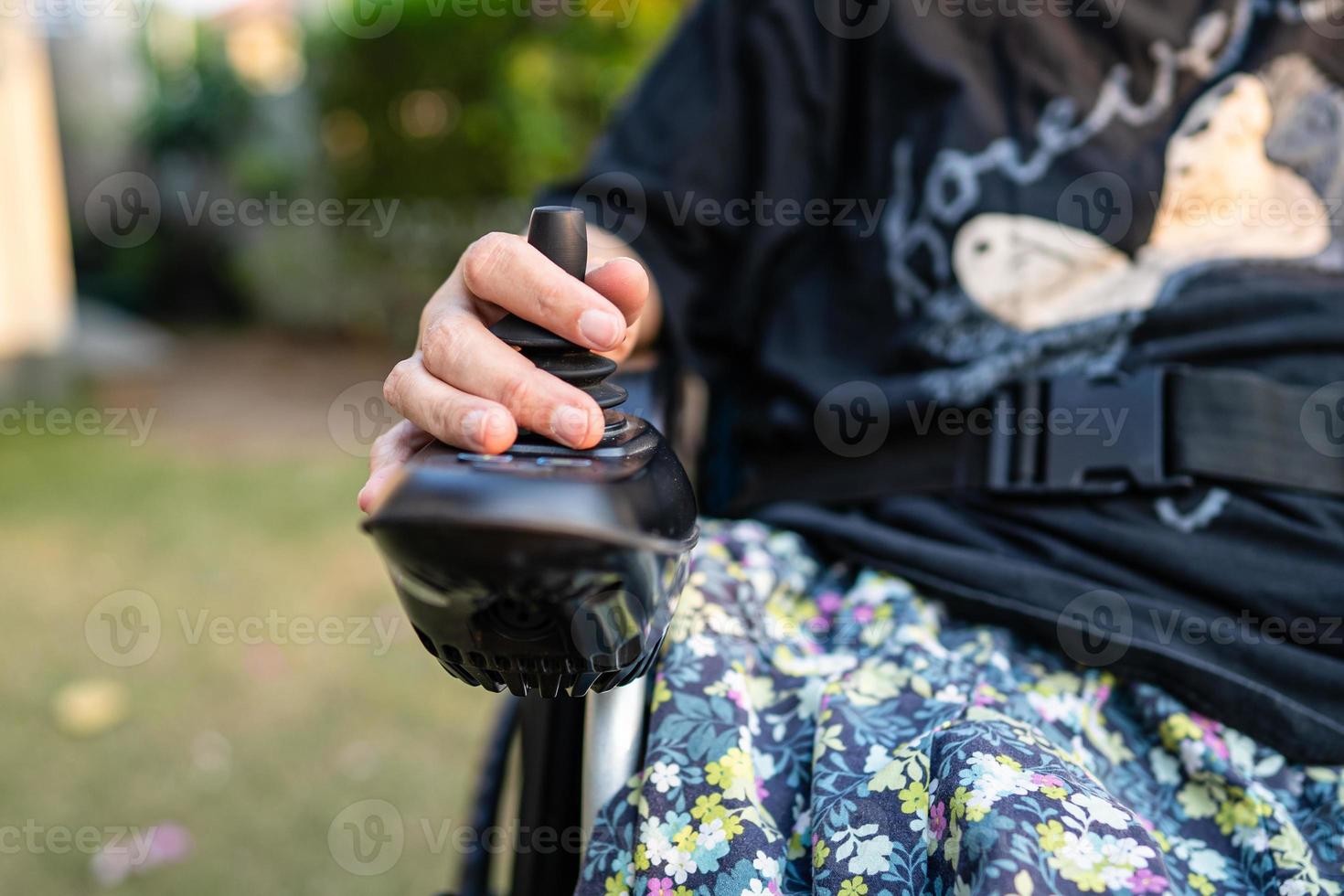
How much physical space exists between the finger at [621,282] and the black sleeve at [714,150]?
13.5 inches

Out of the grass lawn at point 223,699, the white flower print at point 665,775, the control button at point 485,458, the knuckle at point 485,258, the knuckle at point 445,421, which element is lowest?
the grass lawn at point 223,699

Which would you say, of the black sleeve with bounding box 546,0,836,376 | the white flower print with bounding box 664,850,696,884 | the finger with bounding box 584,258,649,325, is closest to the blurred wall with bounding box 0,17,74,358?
the black sleeve with bounding box 546,0,836,376

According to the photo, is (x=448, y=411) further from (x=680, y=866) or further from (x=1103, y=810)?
(x=1103, y=810)

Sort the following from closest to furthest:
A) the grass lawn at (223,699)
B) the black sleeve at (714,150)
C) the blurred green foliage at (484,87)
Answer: the black sleeve at (714,150), the grass lawn at (223,699), the blurred green foliage at (484,87)

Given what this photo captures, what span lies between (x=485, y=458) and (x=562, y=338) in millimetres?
119

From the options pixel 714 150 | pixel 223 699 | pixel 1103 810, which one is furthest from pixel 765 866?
pixel 223 699

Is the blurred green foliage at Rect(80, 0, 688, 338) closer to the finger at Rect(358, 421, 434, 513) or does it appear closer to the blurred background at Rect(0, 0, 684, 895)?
the blurred background at Rect(0, 0, 684, 895)

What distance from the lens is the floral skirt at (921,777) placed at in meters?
0.60

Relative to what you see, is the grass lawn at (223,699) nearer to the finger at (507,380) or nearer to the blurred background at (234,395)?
the blurred background at (234,395)

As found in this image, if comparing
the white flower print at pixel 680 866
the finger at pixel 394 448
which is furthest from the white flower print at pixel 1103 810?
the finger at pixel 394 448

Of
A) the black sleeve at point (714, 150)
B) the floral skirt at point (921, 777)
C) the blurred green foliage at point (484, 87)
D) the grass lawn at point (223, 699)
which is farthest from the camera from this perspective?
the blurred green foliage at point (484, 87)

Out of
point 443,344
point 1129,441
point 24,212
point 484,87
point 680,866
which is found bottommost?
point 680,866

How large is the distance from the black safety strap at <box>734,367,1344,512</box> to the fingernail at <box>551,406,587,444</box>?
16.8 inches

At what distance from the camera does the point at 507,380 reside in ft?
2.12
